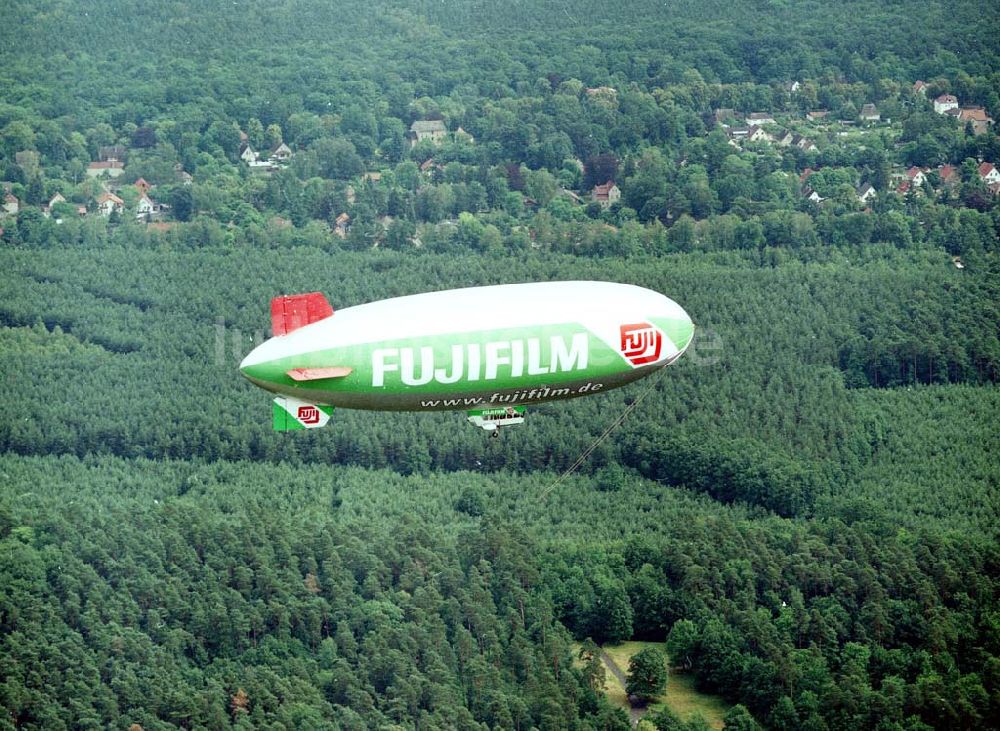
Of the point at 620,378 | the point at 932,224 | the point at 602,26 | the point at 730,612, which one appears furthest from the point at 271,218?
the point at 620,378

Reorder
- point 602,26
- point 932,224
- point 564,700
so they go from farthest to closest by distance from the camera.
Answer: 1. point 602,26
2. point 932,224
3. point 564,700

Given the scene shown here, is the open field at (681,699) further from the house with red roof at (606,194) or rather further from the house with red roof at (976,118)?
the house with red roof at (976,118)

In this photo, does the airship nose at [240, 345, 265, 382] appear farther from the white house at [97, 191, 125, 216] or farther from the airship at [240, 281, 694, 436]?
the white house at [97, 191, 125, 216]

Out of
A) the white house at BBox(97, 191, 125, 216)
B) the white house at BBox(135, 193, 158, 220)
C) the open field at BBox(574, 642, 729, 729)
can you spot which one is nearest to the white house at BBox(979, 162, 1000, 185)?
the white house at BBox(135, 193, 158, 220)

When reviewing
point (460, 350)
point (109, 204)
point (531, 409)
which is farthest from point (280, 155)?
point (460, 350)

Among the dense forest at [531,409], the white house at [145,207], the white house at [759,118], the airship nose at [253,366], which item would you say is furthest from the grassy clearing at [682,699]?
the white house at [759,118]

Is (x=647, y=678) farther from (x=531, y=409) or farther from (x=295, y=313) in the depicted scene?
(x=531, y=409)

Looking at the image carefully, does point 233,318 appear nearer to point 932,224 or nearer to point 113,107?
point 932,224
